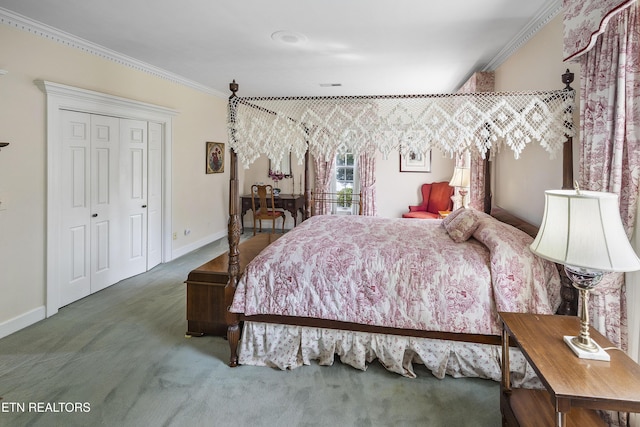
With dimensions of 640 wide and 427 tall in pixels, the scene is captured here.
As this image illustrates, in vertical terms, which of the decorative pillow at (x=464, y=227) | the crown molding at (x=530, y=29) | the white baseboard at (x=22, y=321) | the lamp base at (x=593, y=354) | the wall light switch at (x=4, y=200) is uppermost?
the crown molding at (x=530, y=29)

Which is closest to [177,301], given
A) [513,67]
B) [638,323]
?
[638,323]

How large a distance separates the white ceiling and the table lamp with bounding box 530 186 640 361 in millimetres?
1879

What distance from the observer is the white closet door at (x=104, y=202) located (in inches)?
143

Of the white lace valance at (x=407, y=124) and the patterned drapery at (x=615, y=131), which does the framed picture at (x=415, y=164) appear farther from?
the patterned drapery at (x=615, y=131)

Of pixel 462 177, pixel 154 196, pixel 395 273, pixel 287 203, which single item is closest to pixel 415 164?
pixel 462 177

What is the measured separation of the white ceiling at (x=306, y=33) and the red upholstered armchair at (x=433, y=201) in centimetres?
213

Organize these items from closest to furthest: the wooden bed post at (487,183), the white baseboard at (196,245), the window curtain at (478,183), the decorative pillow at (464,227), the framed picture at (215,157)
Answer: the decorative pillow at (464,227), the wooden bed post at (487,183), the window curtain at (478,183), the white baseboard at (196,245), the framed picture at (215,157)

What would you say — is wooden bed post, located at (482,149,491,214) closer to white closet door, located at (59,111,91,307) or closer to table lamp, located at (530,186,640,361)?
table lamp, located at (530,186,640,361)

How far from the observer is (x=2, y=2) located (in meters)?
2.59

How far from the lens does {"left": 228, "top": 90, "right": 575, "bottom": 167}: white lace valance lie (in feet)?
7.51

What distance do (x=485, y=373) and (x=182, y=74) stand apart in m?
4.72

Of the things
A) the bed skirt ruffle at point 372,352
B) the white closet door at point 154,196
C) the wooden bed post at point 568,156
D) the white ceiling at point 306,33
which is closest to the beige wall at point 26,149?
the white ceiling at point 306,33

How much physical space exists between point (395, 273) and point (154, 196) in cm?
354

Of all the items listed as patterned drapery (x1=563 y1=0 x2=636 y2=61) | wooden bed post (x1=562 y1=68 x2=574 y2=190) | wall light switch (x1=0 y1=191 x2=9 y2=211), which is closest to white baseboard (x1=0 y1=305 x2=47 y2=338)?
wall light switch (x1=0 y1=191 x2=9 y2=211)
